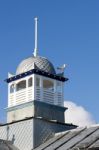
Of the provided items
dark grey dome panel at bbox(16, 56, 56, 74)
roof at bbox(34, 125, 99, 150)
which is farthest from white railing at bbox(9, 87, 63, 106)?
roof at bbox(34, 125, 99, 150)

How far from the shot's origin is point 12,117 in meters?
54.9

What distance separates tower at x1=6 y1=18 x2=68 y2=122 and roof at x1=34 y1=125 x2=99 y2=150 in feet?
13.4

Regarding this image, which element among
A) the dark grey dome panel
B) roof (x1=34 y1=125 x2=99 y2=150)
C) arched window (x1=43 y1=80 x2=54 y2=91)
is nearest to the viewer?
roof (x1=34 y1=125 x2=99 y2=150)

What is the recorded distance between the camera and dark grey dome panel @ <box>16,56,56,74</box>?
2153 inches

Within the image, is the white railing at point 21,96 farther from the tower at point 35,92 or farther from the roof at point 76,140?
the roof at point 76,140

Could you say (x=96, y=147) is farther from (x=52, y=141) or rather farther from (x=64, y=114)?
(x=64, y=114)

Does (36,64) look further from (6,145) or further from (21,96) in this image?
(6,145)

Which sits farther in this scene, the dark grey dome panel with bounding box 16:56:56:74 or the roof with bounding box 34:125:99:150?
the dark grey dome panel with bounding box 16:56:56:74

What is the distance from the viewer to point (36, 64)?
180 ft

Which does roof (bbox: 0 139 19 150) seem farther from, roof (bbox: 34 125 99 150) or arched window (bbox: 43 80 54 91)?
arched window (bbox: 43 80 54 91)

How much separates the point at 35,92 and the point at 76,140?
907cm

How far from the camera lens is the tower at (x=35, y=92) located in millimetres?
53094

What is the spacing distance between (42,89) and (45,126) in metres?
4.70

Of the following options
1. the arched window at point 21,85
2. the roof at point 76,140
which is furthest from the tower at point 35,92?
the roof at point 76,140
